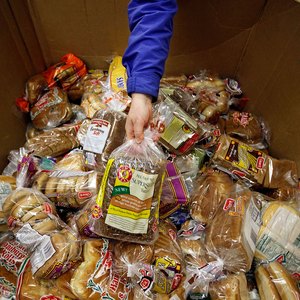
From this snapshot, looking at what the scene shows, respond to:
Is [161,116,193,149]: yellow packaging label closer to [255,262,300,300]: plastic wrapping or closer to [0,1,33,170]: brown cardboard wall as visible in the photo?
Result: [255,262,300,300]: plastic wrapping

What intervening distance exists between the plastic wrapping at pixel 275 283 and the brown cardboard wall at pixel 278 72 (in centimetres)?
48

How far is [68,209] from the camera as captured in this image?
3.45 feet

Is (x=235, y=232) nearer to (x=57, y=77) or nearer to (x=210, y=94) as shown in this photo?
(x=210, y=94)

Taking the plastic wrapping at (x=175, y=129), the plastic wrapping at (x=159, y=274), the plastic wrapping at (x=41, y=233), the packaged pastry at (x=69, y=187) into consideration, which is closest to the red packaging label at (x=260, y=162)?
the plastic wrapping at (x=175, y=129)

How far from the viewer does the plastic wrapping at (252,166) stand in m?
1.07

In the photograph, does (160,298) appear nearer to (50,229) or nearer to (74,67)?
(50,229)

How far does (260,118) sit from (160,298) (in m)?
0.92

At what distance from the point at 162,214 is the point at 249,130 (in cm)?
59

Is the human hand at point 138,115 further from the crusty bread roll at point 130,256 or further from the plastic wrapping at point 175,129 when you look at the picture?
the crusty bread roll at point 130,256

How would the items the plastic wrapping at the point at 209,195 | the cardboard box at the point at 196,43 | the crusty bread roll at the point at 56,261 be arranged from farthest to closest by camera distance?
the cardboard box at the point at 196,43 → the plastic wrapping at the point at 209,195 → the crusty bread roll at the point at 56,261

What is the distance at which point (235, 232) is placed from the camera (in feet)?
2.87

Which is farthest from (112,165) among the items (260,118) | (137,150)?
(260,118)

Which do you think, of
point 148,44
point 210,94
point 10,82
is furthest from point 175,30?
point 10,82

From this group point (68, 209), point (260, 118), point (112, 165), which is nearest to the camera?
point (112, 165)
